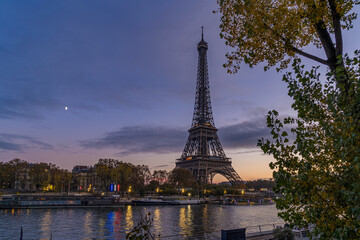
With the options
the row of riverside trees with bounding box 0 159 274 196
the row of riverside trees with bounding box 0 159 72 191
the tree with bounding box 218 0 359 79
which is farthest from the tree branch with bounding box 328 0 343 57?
the row of riverside trees with bounding box 0 159 72 191

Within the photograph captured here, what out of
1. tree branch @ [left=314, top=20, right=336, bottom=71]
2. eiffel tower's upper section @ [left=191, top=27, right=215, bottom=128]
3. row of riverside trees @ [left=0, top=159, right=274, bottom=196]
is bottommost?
row of riverside trees @ [left=0, top=159, right=274, bottom=196]

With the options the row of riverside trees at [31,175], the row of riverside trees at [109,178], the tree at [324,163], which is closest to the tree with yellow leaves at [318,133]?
the tree at [324,163]

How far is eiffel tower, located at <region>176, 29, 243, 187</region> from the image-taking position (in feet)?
414

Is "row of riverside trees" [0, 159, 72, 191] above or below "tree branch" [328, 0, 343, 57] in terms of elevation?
below

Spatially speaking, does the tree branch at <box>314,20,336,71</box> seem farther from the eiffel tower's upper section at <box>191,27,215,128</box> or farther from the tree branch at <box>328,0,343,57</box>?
the eiffel tower's upper section at <box>191,27,215,128</box>

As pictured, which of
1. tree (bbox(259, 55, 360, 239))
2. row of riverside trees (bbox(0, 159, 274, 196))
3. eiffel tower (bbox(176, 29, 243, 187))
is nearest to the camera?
tree (bbox(259, 55, 360, 239))

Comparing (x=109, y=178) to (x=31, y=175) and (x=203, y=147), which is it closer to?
(x=31, y=175)

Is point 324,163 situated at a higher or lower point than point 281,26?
lower

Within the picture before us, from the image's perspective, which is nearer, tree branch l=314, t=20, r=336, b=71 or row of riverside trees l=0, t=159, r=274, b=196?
tree branch l=314, t=20, r=336, b=71

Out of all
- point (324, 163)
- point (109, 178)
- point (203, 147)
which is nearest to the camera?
point (324, 163)

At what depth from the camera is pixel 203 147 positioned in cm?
13112

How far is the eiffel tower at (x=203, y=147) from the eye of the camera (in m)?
126

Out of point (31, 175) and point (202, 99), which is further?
point (202, 99)

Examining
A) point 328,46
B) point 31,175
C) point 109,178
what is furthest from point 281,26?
point 31,175
